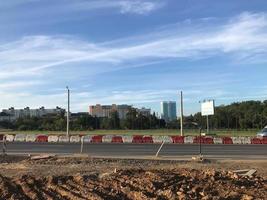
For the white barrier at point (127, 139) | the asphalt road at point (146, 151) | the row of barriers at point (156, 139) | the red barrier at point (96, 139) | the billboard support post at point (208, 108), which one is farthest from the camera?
the billboard support post at point (208, 108)

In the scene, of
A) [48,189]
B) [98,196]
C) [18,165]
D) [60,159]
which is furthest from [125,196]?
[60,159]

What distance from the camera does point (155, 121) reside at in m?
163

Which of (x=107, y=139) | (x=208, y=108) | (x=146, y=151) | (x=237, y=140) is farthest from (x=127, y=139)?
(x=208, y=108)

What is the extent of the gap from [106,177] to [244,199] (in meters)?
6.02

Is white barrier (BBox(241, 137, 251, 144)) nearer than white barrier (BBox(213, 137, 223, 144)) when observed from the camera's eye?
No

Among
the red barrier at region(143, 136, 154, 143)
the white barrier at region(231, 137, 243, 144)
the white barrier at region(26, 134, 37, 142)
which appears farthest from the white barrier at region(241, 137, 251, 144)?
the white barrier at region(26, 134, 37, 142)

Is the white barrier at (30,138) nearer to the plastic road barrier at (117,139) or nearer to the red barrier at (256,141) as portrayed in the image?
the plastic road barrier at (117,139)

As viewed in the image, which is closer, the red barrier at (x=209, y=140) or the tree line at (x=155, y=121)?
the red barrier at (x=209, y=140)

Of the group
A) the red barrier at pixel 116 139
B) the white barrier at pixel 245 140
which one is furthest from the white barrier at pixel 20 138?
the white barrier at pixel 245 140

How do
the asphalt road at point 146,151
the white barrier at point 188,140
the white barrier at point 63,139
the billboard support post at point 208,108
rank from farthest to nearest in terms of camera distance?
the billboard support post at point 208,108, the white barrier at point 63,139, the white barrier at point 188,140, the asphalt road at point 146,151

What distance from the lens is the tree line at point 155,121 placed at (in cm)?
14175

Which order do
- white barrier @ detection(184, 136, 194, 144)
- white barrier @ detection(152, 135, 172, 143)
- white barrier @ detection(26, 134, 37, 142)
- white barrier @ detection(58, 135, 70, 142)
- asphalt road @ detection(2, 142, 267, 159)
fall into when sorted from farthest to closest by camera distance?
white barrier @ detection(26, 134, 37, 142) < white barrier @ detection(58, 135, 70, 142) < white barrier @ detection(152, 135, 172, 143) < white barrier @ detection(184, 136, 194, 144) < asphalt road @ detection(2, 142, 267, 159)

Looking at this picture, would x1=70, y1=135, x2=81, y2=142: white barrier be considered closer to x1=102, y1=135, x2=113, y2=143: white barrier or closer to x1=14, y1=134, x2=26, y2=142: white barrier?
x1=102, y1=135, x2=113, y2=143: white barrier

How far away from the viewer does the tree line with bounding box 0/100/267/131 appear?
141750 mm
